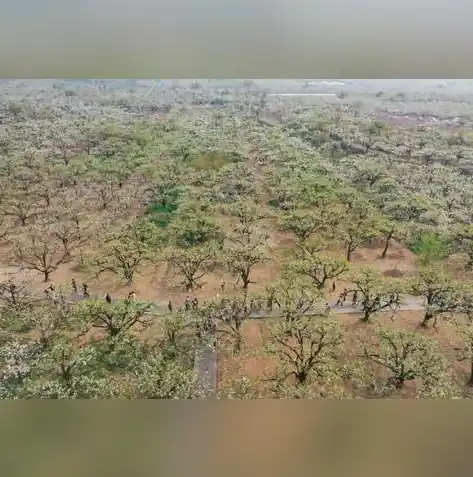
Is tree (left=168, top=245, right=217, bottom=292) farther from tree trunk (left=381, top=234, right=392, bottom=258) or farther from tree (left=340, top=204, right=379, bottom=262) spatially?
tree trunk (left=381, top=234, right=392, bottom=258)

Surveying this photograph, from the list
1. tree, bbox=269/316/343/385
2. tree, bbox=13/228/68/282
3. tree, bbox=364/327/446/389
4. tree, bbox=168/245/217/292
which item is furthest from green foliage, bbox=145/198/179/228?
tree, bbox=364/327/446/389

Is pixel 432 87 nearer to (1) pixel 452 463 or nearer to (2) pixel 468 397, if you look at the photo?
(2) pixel 468 397

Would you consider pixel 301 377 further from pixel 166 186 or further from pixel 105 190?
pixel 105 190

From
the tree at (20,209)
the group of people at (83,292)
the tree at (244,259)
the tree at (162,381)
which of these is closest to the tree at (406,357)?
the tree at (244,259)

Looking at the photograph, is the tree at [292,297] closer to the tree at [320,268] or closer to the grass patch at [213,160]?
the tree at [320,268]

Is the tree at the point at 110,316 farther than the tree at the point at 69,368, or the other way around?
the tree at the point at 110,316

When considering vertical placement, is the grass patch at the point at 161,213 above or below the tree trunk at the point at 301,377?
above
